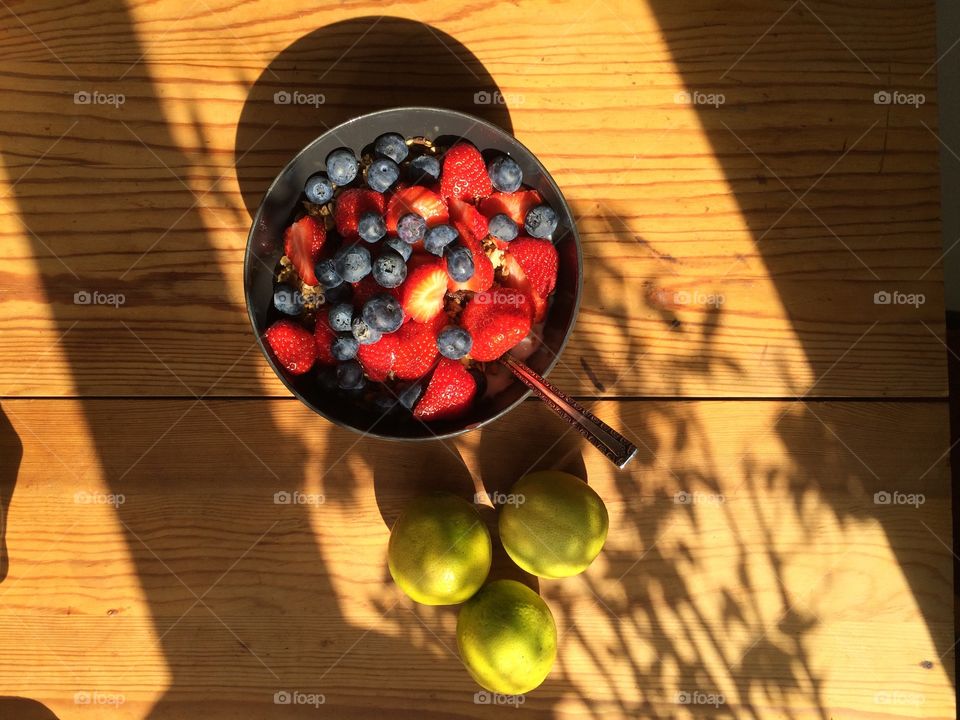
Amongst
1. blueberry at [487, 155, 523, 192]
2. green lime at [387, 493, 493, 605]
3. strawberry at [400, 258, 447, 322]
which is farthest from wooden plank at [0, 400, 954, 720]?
blueberry at [487, 155, 523, 192]

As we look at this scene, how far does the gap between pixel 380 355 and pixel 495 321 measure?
0.21 meters

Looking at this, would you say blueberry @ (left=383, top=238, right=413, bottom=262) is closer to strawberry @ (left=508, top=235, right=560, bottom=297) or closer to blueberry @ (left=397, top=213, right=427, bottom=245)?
blueberry @ (left=397, top=213, right=427, bottom=245)

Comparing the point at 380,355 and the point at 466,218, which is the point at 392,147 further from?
the point at 380,355

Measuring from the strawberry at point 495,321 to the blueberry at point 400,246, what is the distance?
0.14m

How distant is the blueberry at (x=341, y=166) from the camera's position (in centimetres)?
118

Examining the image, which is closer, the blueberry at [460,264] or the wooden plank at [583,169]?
the blueberry at [460,264]

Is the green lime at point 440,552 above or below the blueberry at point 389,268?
below

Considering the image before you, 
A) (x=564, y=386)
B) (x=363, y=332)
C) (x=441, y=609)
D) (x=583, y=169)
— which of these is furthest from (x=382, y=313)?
(x=441, y=609)

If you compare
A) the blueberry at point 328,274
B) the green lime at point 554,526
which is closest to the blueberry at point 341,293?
the blueberry at point 328,274

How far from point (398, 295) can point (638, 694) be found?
943 mm

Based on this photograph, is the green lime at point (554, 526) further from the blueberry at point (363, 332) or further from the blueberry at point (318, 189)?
the blueberry at point (318, 189)

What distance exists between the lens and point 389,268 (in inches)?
43.7

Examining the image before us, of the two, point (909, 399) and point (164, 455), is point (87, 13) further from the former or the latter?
point (909, 399)

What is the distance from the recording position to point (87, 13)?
137cm
